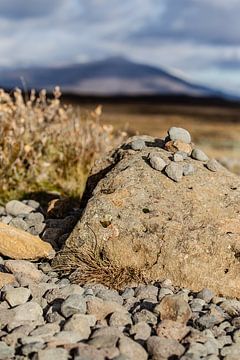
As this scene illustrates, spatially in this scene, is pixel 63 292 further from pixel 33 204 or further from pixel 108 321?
pixel 33 204

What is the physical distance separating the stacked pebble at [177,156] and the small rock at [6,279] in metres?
1.54

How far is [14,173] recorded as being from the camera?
7.99 m

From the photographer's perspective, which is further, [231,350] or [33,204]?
[33,204]

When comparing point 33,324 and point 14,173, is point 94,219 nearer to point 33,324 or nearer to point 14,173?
point 33,324

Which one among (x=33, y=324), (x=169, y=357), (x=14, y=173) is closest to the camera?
(x=169, y=357)

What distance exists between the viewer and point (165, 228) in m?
5.00

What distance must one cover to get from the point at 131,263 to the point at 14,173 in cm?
338

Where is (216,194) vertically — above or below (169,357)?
above

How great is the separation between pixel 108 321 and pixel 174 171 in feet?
5.46

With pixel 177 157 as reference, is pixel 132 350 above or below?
below

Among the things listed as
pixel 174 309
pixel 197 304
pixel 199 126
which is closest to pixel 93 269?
pixel 197 304

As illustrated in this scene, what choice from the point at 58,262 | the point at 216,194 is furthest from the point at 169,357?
the point at 216,194

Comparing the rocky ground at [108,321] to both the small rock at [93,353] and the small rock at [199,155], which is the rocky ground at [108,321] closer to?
the small rock at [93,353]

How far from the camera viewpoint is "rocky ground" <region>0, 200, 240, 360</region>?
376 centimetres
